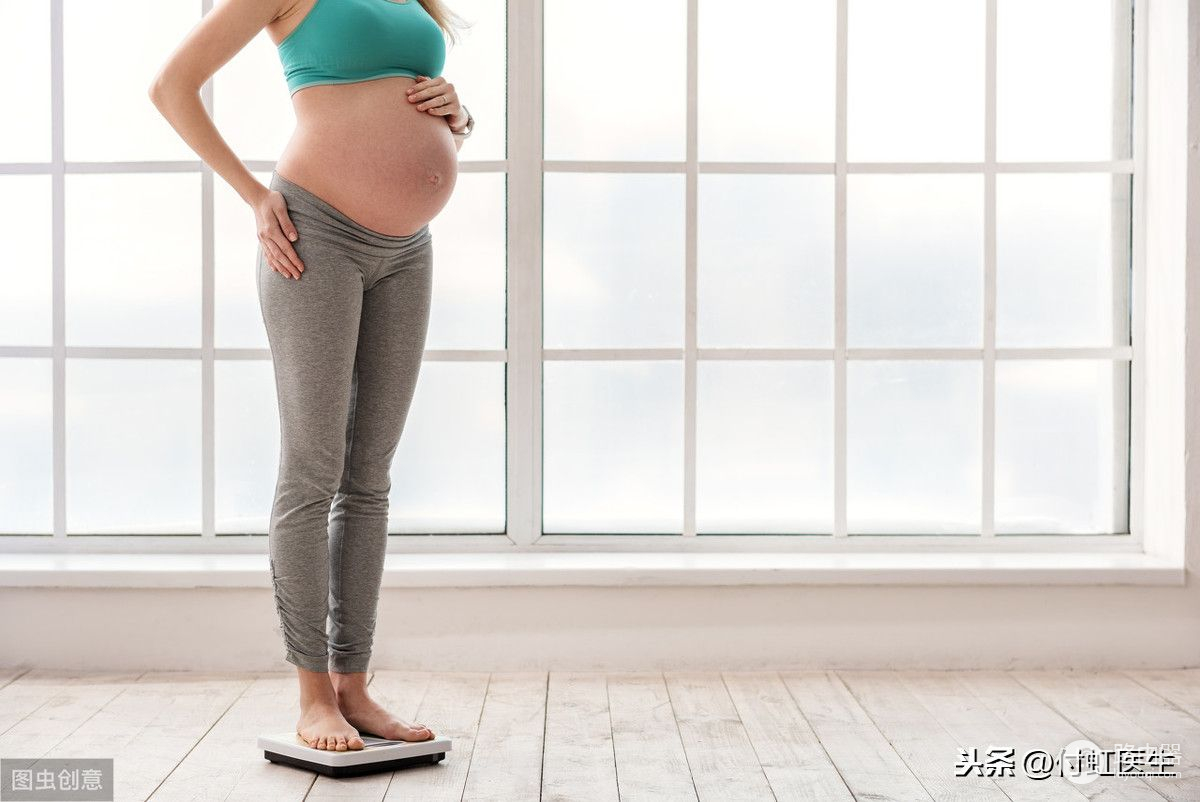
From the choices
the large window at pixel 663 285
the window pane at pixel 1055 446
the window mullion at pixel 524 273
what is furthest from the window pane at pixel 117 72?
the window pane at pixel 1055 446

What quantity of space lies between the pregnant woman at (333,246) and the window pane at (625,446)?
34.5 inches

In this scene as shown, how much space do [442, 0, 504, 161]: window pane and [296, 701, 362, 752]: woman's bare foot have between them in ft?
4.71

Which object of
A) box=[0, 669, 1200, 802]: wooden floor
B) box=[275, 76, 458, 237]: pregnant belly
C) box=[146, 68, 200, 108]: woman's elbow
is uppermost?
box=[146, 68, 200, 108]: woman's elbow

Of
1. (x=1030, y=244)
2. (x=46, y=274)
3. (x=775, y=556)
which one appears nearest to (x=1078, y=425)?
(x=1030, y=244)

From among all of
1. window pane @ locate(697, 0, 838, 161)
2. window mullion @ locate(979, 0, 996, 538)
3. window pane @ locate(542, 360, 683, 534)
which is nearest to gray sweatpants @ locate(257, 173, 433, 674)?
window pane @ locate(542, 360, 683, 534)

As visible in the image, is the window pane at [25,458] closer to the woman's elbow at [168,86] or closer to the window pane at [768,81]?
the woman's elbow at [168,86]

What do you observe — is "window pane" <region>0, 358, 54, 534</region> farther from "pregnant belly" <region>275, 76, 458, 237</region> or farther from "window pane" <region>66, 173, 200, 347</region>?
"pregnant belly" <region>275, 76, 458, 237</region>

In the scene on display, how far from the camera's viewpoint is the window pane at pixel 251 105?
2.78 meters

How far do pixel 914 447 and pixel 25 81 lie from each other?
2.44m

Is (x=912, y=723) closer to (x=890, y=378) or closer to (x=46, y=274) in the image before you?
(x=890, y=378)

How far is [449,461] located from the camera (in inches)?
112

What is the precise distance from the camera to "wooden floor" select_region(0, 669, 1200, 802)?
183 cm

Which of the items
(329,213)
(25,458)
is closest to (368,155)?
(329,213)

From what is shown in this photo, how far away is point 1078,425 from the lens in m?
2.87
